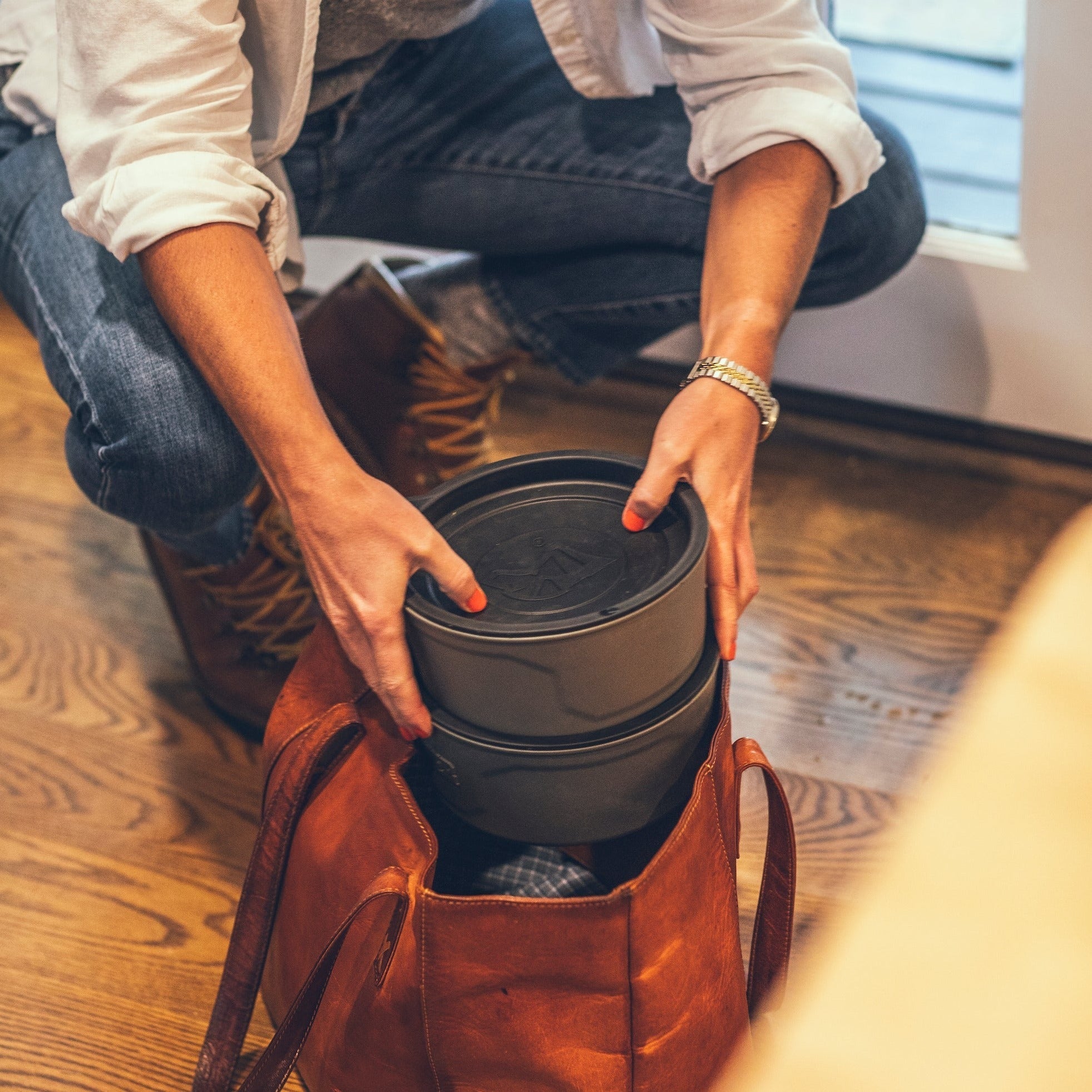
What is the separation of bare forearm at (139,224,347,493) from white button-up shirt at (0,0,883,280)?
18 mm

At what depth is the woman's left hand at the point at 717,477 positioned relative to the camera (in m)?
0.65

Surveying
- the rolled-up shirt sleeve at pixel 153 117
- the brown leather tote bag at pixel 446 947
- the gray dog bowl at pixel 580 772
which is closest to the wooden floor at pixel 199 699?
the brown leather tote bag at pixel 446 947

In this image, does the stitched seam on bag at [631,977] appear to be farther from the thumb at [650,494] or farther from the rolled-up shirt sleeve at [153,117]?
the rolled-up shirt sleeve at [153,117]

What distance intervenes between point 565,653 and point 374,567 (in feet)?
0.43

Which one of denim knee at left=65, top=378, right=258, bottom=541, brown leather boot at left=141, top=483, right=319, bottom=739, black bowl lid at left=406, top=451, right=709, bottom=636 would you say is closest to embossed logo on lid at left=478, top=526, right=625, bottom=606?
black bowl lid at left=406, top=451, right=709, bottom=636

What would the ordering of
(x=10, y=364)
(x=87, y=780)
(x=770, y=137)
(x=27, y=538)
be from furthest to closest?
(x=10, y=364) < (x=27, y=538) < (x=87, y=780) < (x=770, y=137)

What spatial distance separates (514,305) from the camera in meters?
1.04

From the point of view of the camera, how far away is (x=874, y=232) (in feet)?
3.14

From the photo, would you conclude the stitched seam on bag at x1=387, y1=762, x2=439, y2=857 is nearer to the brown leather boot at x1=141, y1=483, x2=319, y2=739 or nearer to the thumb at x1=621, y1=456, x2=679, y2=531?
the thumb at x1=621, y1=456, x2=679, y2=531

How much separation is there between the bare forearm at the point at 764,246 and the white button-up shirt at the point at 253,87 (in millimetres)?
16

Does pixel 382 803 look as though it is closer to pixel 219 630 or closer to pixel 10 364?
pixel 219 630

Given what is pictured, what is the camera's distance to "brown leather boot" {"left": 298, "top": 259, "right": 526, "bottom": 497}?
1030 millimetres

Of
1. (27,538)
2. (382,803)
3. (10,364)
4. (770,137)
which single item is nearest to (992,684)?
(382,803)

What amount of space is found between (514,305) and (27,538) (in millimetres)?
622
